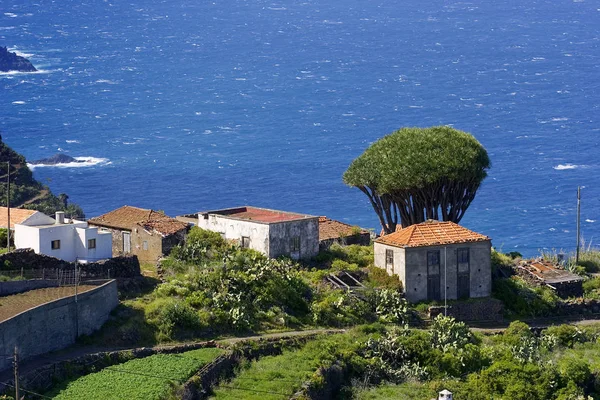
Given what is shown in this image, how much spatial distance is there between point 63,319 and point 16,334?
3838 millimetres

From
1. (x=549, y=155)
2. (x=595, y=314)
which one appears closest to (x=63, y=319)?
(x=595, y=314)

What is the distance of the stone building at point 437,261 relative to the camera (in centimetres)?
7850

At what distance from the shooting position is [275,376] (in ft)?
213

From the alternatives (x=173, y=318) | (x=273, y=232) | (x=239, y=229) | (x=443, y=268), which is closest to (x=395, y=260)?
(x=443, y=268)

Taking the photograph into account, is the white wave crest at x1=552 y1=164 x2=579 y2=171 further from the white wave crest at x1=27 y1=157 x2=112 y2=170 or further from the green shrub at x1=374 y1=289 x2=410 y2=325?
the green shrub at x1=374 y1=289 x2=410 y2=325

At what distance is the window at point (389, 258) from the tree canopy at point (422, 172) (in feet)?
23.1

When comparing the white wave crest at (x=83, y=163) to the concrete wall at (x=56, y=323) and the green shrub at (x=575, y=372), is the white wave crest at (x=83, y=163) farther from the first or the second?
the green shrub at (x=575, y=372)

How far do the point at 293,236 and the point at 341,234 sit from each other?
8599 millimetres

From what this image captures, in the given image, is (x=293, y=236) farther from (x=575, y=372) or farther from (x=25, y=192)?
(x=25, y=192)

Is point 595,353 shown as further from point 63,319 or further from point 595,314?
point 63,319

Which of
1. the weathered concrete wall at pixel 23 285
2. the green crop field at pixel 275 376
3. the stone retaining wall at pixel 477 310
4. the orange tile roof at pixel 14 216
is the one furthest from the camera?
the orange tile roof at pixel 14 216

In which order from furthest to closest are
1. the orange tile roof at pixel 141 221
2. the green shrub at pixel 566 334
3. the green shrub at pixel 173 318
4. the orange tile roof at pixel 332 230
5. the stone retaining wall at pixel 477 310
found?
1. the orange tile roof at pixel 332 230
2. the orange tile roof at pixel 141 221
3. the stone retaining wall at pixel 477 310
4. the green shrub at pixel 566 334
5. the green shrub at pixel 173 318

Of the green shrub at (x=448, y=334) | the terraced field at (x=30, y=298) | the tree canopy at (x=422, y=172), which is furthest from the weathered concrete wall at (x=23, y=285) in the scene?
the tree canopy at (x=422, y=172)

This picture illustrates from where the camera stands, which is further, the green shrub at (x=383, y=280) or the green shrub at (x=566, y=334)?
the green shrub at (x=383, y=280)
